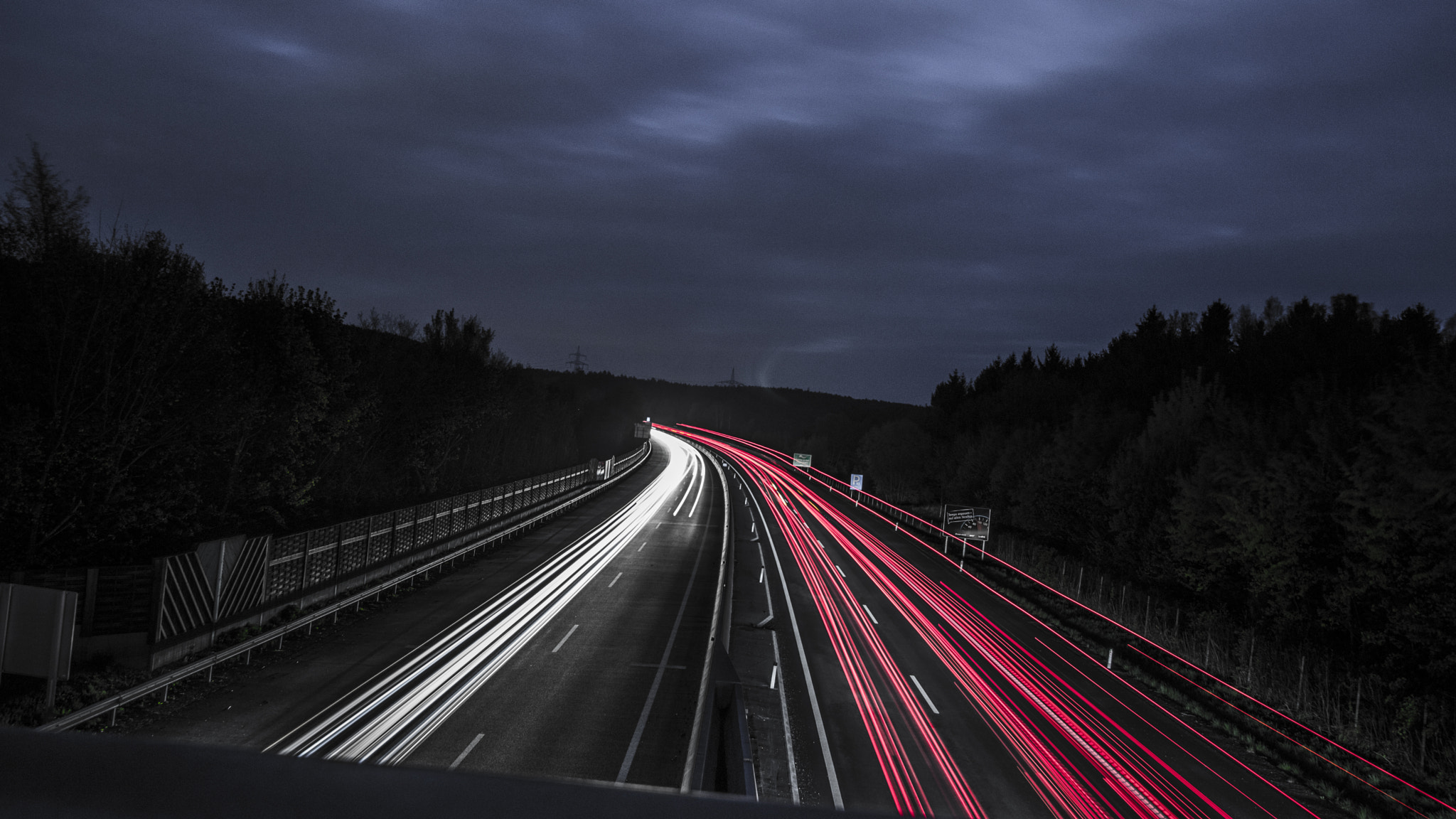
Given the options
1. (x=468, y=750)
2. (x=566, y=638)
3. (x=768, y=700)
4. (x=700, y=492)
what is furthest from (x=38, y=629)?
(x=700, y=492)

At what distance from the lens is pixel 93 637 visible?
14266 millimetres

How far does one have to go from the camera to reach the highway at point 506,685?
12.6 m

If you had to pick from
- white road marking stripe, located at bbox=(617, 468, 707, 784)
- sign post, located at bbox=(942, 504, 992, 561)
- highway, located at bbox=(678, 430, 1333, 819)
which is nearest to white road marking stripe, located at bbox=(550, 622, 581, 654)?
white road marking stripe, located at bbox=(617, 468, 707, 784)

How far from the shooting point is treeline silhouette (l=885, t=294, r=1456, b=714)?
64.6ft

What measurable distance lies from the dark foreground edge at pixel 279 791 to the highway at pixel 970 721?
8.74 meters

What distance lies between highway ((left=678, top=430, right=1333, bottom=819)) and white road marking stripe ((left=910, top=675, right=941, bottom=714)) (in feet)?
0.15

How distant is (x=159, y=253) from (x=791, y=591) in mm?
23579

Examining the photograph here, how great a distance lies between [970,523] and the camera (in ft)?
126

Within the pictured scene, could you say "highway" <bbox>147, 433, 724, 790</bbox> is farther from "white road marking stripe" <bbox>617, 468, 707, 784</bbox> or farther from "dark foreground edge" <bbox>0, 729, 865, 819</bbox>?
"dark foreground edge" <bbox>0, 729, 865, 819</bbox>

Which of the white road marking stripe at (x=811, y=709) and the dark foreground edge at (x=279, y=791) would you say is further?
the white road marking stripe at (x=811, y=709)

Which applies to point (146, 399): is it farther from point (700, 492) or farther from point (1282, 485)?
point (700, 492)

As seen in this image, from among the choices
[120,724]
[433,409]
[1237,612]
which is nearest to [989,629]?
[1237,612]

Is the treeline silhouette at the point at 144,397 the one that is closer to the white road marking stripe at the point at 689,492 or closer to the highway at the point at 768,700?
the highway at the point at 768,700

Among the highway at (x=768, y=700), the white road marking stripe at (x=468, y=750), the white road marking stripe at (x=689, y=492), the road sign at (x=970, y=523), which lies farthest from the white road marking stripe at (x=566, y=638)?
the white road marking stripe at (x=689, y=492)
